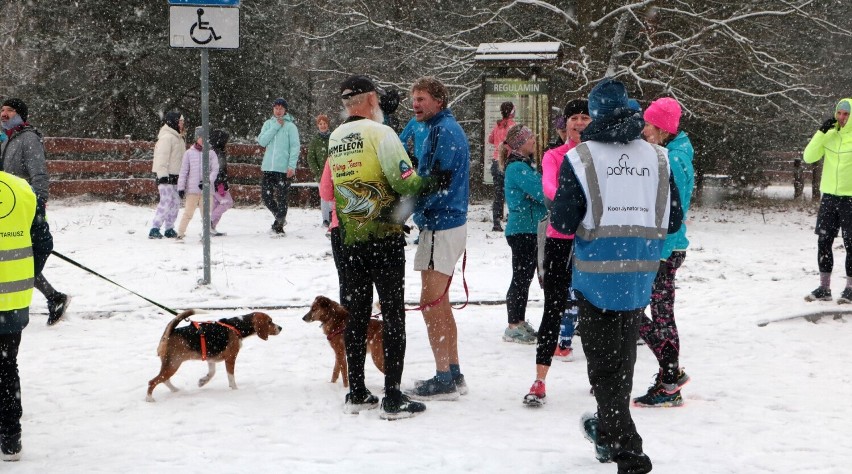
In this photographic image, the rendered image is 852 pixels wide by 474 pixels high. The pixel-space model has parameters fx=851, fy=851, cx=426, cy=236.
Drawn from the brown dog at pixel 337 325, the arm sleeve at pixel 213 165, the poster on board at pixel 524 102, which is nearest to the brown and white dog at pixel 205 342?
the brown dog at pixel 337 325

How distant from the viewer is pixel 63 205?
56.7 ft

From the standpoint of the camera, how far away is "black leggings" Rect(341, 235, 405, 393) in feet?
17.0

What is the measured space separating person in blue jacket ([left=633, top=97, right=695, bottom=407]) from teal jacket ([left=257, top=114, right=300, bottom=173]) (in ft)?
29.3

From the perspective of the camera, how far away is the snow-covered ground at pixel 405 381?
182 inches

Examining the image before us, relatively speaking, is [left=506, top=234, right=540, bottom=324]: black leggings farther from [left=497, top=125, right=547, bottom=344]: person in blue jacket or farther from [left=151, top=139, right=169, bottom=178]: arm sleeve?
[left=151, top=139, right=169, bottom=178]: arm sleeve

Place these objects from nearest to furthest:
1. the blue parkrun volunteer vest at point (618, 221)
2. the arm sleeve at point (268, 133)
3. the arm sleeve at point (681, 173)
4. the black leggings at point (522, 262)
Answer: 1. the blue parkrun volunteer vest at point (618, 221)
2. the arm sleeve at point (681, 173)
3. the black leggings at point (522, 262)
4. the arm sleeve at point (268, 133)

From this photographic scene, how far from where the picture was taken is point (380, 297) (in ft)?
17.1

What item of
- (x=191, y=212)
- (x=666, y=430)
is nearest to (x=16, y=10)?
(x=191, y=212)

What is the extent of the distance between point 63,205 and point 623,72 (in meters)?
11.5

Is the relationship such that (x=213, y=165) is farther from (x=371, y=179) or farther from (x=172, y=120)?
(x=371, y=179)

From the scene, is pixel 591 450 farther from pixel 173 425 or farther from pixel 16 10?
pixel 16 10

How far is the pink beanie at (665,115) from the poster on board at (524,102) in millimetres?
9571

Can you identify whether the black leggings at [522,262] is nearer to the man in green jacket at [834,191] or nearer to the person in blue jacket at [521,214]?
the person in blue jacket at [521,214]

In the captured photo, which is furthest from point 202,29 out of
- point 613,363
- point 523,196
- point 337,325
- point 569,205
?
point 613,363
